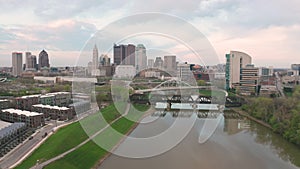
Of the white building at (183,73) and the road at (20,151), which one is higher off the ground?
the white building at (183,73)

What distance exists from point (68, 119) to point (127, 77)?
482 cm

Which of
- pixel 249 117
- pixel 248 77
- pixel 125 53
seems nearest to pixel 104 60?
pixel 125 53

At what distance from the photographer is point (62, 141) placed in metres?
4.26

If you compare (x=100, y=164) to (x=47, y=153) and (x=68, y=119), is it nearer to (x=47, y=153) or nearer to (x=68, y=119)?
(x=47, y=153)

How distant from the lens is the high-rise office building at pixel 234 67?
14.4 metres

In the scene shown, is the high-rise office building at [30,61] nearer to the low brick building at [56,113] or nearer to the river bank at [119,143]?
the low brick building at [56,113]

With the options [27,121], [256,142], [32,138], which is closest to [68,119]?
[27,121]

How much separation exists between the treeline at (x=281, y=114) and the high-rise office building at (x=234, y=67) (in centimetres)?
618

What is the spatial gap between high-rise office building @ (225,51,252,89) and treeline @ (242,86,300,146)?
618 centimetres

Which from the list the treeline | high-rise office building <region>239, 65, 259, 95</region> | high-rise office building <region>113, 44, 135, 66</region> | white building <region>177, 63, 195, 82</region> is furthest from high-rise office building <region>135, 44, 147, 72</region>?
high-rise office building <region>239, 65, 259, 95</region>

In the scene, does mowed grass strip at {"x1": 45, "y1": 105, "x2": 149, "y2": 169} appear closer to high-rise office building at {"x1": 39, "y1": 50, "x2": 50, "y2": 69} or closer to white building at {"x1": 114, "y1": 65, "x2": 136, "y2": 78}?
white building at {"x1": 114, "y1": 65, "x2": 136, "y2": 78}

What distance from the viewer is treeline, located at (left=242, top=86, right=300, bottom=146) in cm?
515

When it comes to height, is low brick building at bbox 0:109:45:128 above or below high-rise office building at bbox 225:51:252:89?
below

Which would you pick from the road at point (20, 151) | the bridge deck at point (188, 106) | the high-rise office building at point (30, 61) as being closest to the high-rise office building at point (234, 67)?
the bridge deck at point (188, 106)
